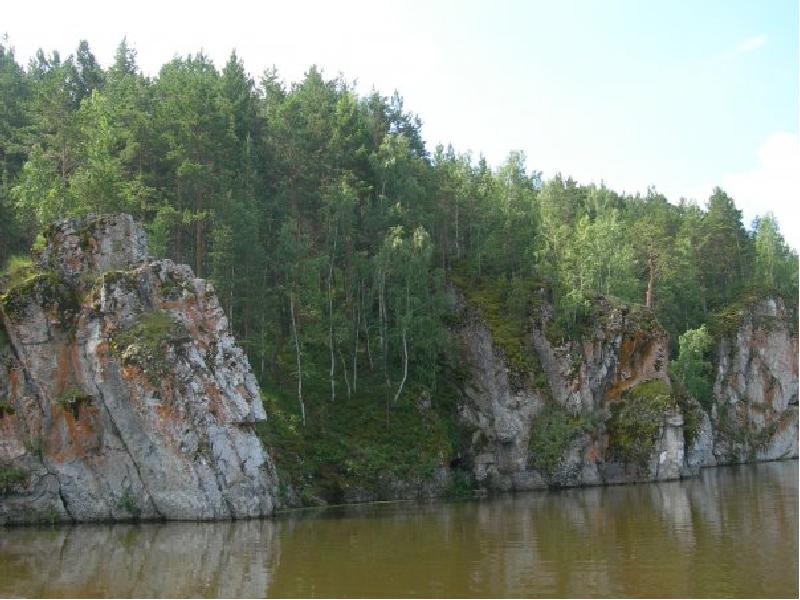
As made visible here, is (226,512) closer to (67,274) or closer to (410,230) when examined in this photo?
(67,274)

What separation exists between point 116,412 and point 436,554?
16.5m

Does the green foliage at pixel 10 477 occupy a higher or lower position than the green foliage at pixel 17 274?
lower

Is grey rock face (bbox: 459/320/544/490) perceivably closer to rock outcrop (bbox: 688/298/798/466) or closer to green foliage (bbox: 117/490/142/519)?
green foliage (bbox: 117/490/142/519)

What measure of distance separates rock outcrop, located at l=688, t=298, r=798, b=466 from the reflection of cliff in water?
50308 millimetres

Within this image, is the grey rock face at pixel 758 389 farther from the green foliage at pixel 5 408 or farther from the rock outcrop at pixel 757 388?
the green foliage at pixel 5 408

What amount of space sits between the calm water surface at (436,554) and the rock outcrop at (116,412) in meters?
1.66

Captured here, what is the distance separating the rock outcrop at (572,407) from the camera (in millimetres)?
47688

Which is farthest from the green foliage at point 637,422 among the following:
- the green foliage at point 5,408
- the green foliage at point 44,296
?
the green foliage at point 5,408

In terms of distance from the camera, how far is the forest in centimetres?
4206

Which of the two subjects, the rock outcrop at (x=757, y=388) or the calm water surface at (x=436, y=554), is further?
the rock outcrop at (x=757, y=388)

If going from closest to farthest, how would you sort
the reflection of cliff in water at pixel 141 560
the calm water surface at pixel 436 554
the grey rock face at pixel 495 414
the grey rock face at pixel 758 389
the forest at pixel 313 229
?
the calm water surface at pixel 436 554 < the reflection of cliff in water at pixel 141 560 < the forest at pixel 313 229 < the grey rock face at pixel 495 414 < the grey rock face at pixel 758 389

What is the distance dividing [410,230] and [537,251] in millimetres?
10590

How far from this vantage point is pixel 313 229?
51.5 m

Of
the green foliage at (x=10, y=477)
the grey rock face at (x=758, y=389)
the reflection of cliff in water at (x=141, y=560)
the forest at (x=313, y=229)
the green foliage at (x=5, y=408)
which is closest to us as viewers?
the reflection of cliff in water at (x=141, y=560)
